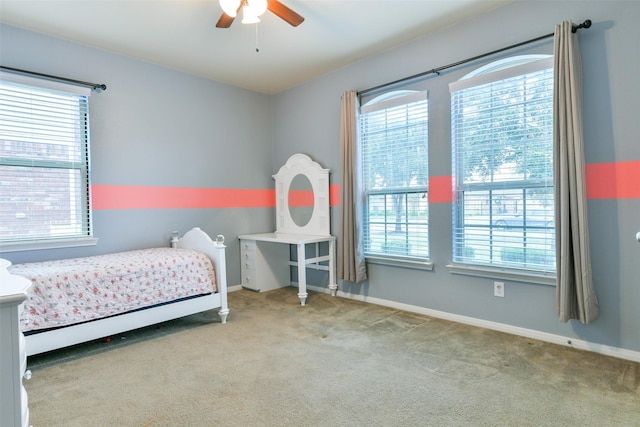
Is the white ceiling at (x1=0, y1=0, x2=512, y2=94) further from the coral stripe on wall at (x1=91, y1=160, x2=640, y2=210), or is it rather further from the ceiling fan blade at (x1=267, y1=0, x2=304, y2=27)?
the coral stripe on wall at (x1=91, y1=160, x2=640, y2=210)

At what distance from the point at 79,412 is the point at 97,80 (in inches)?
111

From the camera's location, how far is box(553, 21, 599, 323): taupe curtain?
2285 mm

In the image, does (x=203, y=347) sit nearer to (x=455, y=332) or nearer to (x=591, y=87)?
(x=455, y=332)

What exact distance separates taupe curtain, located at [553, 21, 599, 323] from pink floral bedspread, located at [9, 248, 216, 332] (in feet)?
8.75

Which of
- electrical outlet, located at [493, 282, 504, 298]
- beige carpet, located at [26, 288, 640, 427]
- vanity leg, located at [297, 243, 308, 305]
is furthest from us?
vanity leg, located at [297, 243, 308, 305]

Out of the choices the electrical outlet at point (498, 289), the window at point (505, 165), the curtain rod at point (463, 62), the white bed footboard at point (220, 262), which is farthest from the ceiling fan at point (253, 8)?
the electrical outlet at point (498, 289)

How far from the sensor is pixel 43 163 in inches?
119

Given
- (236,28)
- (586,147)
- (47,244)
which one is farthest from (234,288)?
(586,147)

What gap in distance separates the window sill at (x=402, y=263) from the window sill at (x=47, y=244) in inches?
103

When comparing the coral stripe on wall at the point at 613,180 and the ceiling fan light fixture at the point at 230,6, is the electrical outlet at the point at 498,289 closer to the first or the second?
the coral stripe on wall at the point at 613,180

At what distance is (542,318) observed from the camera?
260 cm

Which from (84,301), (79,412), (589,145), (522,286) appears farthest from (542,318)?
(84,301)

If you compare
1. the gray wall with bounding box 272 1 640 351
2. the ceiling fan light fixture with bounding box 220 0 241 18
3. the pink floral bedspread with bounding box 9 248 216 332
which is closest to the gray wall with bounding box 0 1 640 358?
the gray wall with bounding box 272 1 640 351

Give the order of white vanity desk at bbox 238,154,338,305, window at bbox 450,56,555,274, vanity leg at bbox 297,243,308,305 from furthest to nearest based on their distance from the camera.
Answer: white vanity desk at bbox 238,154,338,305 → vanity leg at bbox 297,243,308,305 → window at bbox 450,56,555,274
